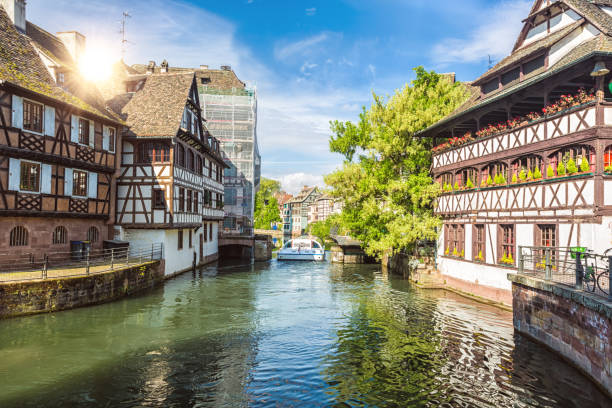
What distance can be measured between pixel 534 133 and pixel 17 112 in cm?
2167

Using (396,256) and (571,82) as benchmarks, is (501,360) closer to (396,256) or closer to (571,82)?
(571,82)

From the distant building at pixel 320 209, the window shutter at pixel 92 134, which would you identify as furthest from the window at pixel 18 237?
the distant building at pixel 320 209

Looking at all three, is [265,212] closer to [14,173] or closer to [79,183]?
[79,183]

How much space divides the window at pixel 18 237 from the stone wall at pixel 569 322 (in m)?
20.3

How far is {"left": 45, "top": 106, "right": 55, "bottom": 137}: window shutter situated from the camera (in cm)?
1866

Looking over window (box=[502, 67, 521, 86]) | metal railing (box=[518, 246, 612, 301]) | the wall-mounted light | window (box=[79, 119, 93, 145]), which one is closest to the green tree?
window (box=[79, 119, 93, 145])

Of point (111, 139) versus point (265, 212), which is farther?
point (265, 212)

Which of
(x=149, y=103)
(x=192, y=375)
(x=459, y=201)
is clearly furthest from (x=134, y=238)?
(x=459, y=201)

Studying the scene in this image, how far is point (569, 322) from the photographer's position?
36.6 ft

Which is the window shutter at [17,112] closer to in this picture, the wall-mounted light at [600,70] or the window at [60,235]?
the window at [60,235]

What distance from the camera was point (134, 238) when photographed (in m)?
24.9

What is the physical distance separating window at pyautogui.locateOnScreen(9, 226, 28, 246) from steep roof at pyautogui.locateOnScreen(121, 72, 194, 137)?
8.76 metres

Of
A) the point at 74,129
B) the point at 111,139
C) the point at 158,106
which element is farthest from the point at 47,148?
the point at 158,106

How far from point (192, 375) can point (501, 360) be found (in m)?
8.69
